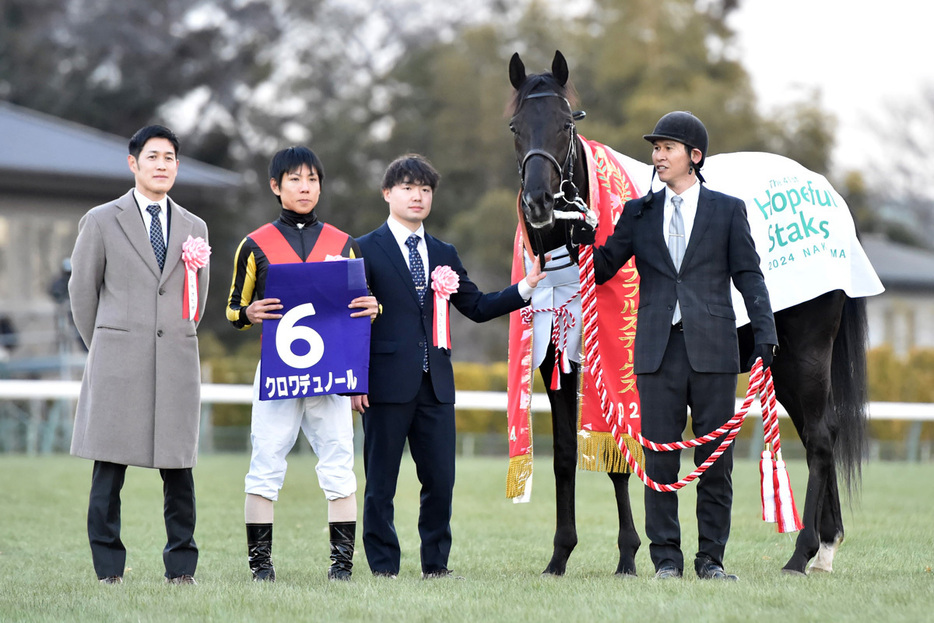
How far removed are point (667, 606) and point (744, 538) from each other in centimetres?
291

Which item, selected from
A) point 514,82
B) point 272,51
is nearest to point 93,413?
point 514,82

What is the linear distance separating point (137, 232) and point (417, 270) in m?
1.21

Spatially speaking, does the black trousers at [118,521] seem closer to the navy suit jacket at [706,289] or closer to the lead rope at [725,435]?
the lead rope at [725,435]

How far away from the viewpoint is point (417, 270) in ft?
17.2

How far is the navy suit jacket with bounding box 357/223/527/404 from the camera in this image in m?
5.09

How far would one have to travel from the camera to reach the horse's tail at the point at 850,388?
608 cm

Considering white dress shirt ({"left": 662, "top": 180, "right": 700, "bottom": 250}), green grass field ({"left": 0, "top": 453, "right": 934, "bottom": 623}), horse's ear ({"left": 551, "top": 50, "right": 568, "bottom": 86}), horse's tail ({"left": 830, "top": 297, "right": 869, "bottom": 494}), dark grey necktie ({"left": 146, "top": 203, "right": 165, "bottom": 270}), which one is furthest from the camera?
horse's tail ({"left": 830, "top": 297, "right": 869, "bottom": 494})

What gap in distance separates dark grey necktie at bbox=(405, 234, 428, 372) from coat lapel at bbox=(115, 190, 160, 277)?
1095mm

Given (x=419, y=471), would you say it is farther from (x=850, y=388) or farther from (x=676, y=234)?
(x=850, y=388)

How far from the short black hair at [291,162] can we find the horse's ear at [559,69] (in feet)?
3.53

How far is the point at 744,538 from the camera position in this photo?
6.58m

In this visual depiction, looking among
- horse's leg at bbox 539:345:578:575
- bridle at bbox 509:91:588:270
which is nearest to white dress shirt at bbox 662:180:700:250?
bridle at bbox 509:91:588:270

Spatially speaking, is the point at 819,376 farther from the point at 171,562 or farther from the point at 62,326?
the point at 62,326

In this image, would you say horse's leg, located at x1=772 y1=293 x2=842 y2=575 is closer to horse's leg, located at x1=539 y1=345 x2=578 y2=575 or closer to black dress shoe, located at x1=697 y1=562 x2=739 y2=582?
black dress shoe, located at x1=697 y1=562 x2=739 y2=582
